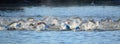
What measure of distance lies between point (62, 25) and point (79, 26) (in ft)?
3.41

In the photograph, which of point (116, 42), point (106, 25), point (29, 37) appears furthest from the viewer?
point (106, 25)

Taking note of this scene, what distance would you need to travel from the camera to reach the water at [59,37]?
99.1ft

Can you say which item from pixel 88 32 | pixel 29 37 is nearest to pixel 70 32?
pixel 88 32

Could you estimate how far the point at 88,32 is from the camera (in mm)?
34250

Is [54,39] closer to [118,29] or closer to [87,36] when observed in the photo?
[87,36]

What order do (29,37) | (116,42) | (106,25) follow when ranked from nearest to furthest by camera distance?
(116,42) → (29,37) → (106,25)

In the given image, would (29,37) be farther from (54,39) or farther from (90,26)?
(90,26)

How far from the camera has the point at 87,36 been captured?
1272 inches

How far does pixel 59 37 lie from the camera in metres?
31.9

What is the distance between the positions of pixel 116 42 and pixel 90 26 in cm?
602

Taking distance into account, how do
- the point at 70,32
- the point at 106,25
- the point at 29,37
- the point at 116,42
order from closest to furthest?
the point at 116,42 < the point at 29,37 < the point at 70,32 < the point at 106,25

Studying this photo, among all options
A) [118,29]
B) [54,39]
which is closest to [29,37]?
[54,39]

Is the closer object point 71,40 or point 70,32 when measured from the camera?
point 71,40

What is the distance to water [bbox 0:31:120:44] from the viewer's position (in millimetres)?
30219
